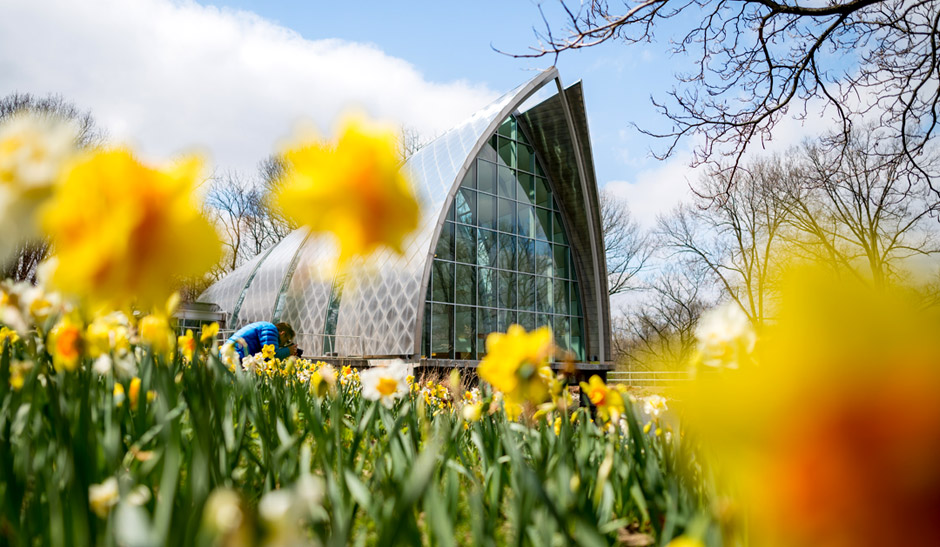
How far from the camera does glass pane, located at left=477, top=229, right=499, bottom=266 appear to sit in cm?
1377

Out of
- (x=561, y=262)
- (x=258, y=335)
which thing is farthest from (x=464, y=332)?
(x=258, y=335)

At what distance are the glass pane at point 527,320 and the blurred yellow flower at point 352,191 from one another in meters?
13.8

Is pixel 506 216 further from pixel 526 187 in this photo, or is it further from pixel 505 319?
pixel 505 319

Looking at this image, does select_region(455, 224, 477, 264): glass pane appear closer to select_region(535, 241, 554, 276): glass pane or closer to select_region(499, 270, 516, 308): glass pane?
select_region(499, 270, 516, 308): glass pane

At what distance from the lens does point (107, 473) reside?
91cm

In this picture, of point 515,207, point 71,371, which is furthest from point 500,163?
point 71,371

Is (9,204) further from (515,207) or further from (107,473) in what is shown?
(515,207)

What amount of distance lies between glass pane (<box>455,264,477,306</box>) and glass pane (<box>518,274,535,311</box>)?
1.49 metres

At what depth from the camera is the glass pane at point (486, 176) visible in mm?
14211

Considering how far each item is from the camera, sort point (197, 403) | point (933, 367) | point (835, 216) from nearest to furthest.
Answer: point (933, 367) < point (197, 403) < point (835, 216)

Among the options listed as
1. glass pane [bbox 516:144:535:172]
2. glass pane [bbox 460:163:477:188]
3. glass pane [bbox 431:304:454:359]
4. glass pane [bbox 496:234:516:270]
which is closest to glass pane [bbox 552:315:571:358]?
glass pane [bbox 496:234:516:270]

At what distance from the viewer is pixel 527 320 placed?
14484 millimetres

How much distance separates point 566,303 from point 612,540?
49.3 feet

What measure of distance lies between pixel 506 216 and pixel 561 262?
2.34m
